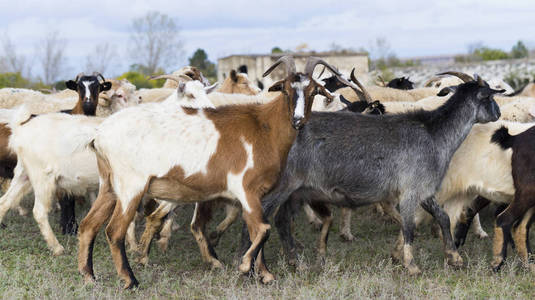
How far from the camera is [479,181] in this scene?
6.98 meters

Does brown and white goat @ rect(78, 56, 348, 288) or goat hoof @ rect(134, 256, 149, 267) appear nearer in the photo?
brown and white goat @ rect(78, 56, 348, 288)

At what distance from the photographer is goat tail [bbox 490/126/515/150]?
6.94 metres

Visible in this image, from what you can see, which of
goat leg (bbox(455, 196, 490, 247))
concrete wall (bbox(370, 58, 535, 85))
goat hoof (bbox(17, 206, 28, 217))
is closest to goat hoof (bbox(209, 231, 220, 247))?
goat leg (bbox(455, 196, 490, 247))

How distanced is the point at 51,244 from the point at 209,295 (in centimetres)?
271

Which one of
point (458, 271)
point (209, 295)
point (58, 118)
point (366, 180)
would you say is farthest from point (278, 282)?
point (58, 118)

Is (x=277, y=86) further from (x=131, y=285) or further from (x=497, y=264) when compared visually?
(x=497, y=264)

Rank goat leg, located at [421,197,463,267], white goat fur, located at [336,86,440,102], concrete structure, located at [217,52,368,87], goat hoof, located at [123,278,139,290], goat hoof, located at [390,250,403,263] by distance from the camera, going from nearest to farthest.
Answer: goat hoof, located at [123,278,139,290]
goat leg, located at [421,197,463,267]
goat hoof, located at [390,250,403,263]
white goat fur, located at [336,86,440,102]
concrete structure, located at [217,52,368,87]

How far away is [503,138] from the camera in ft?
23.0

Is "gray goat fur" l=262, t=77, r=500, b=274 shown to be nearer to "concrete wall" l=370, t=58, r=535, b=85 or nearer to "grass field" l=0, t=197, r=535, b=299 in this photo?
"grass field" l=0, t=197, r=535, b=299

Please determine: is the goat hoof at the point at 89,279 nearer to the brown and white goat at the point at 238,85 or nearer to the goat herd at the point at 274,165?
the goat herd at the point at 274,165

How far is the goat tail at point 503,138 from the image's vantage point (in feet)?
22.8

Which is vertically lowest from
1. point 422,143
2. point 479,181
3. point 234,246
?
point 234,246

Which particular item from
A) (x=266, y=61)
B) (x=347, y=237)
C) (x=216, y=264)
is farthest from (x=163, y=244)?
(x=266, y=61)

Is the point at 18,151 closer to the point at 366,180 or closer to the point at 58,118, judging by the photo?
the point at 58,118
